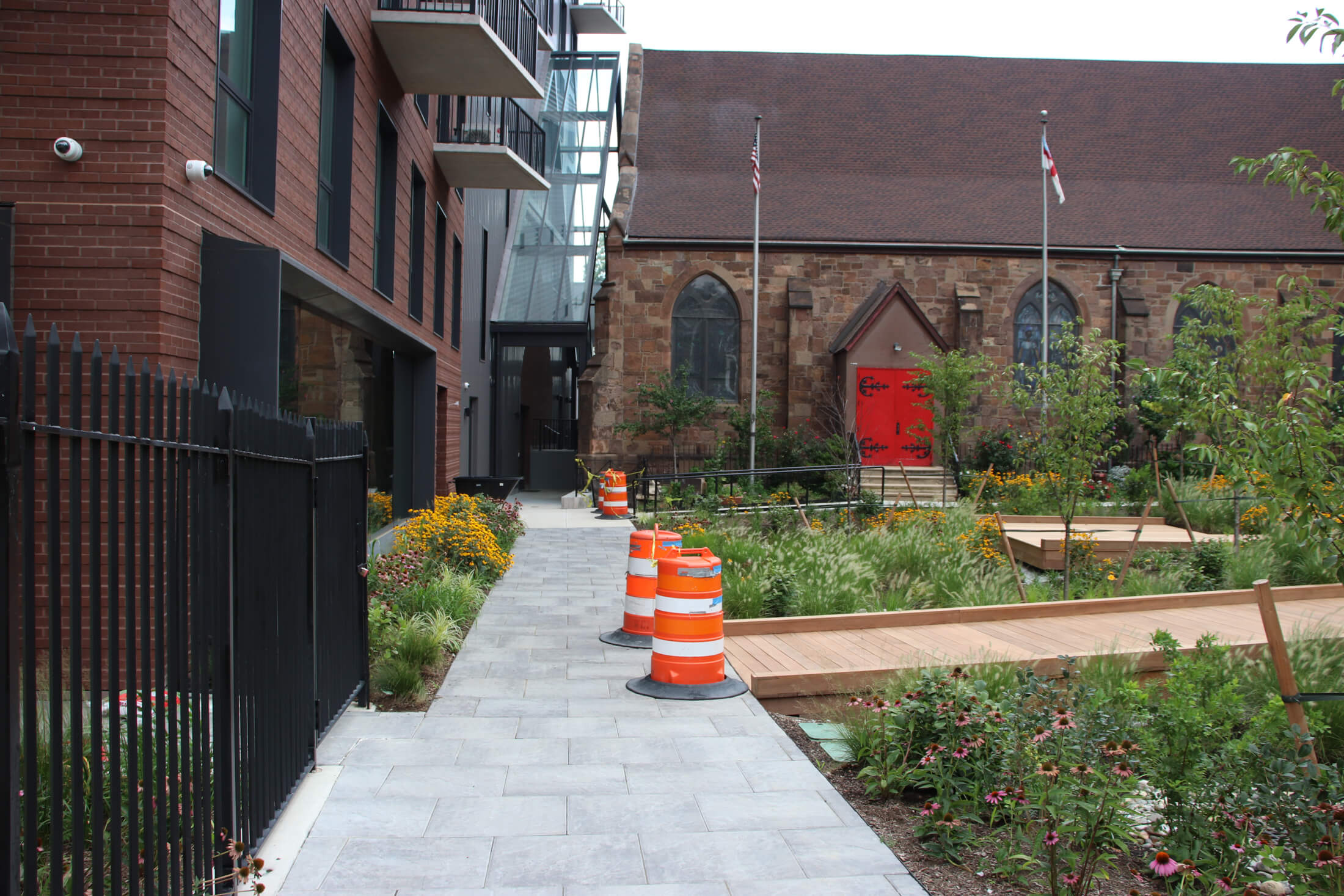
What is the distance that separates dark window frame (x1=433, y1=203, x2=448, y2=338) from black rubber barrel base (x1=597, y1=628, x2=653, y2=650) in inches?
386

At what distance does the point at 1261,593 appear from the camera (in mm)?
4492

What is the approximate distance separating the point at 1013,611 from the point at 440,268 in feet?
39.8

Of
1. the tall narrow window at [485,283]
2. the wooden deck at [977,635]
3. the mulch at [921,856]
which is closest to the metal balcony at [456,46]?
the wooden deck at [977,635]

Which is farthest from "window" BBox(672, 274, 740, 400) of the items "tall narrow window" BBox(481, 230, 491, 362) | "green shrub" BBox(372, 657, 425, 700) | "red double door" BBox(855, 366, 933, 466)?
"green shrub" BBox(372, 657, 425, 700)

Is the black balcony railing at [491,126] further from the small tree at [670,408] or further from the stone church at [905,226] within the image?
the stone church at [905,226]

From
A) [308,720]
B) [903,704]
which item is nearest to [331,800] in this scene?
[308,720]

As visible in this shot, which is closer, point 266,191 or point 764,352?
point 266,191

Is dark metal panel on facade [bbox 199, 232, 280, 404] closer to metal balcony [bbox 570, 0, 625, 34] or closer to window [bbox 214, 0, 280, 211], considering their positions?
window [bbox 214, 0, 280, 211]

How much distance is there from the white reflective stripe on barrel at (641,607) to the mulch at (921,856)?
324cm

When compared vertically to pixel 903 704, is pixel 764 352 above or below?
above

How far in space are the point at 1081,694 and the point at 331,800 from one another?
361 centimetres

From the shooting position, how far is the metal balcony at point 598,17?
38812 mm

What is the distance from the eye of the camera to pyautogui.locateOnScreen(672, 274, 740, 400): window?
26.9 m

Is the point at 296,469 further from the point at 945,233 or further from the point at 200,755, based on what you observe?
the point at 945,233
